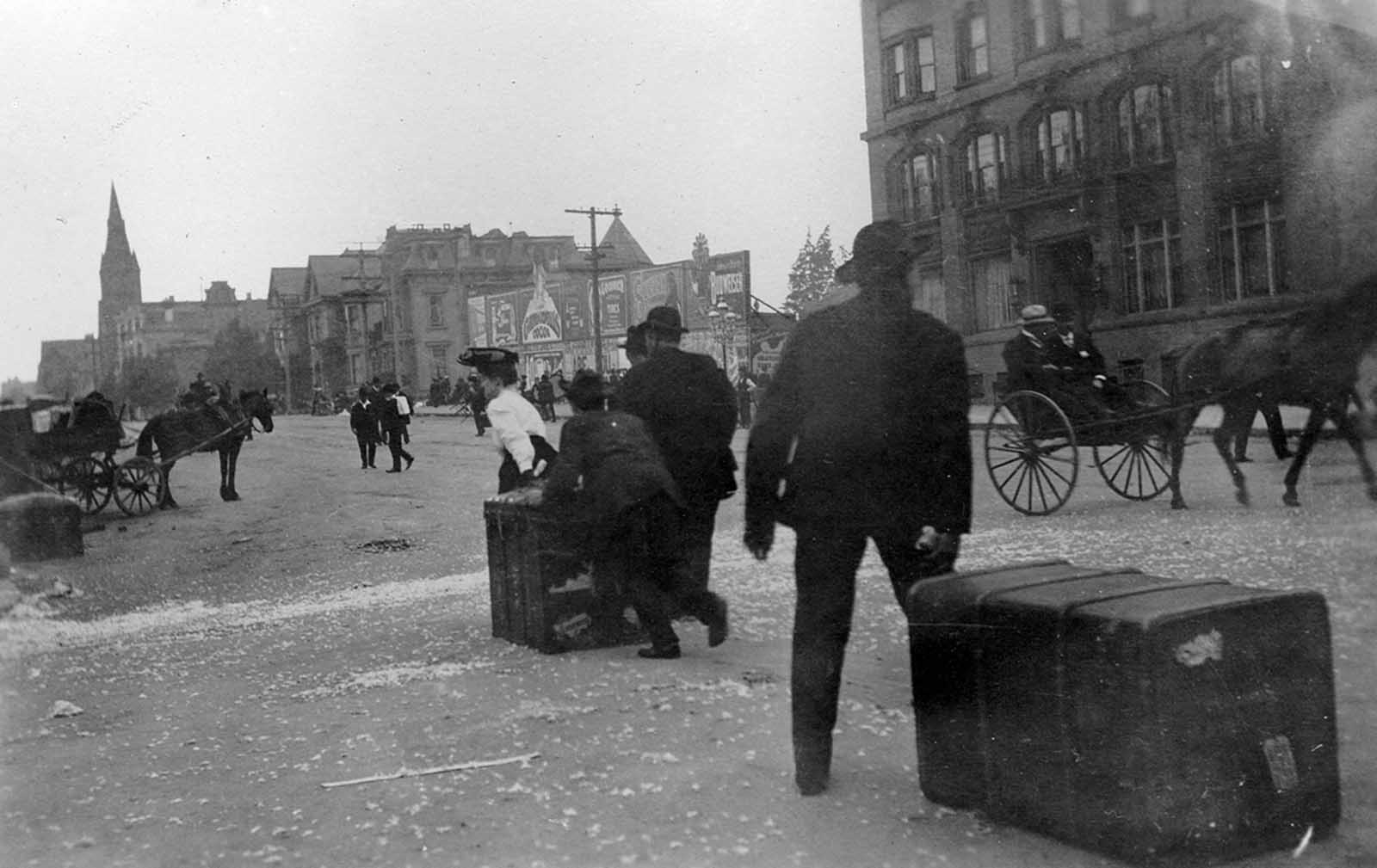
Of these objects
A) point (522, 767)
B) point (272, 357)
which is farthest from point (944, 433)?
point (272, 357)

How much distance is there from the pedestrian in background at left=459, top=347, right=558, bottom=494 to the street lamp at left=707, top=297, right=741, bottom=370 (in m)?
2.22

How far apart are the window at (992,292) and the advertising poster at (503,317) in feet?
11.7

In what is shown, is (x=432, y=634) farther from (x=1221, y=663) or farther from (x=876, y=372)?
(x=1221, y=663)

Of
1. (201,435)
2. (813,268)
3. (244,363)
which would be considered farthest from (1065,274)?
(201,435)

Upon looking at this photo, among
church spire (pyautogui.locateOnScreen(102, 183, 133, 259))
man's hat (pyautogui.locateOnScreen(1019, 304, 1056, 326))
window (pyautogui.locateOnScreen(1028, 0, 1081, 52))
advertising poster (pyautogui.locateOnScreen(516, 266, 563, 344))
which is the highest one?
window (pyautogui.locateOnScreen(1028, 0, 1081, 52))

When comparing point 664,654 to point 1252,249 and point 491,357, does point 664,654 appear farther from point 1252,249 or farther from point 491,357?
point 1252,249

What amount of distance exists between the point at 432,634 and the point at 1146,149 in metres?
8.61

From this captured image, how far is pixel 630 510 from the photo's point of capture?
6055 millimetres

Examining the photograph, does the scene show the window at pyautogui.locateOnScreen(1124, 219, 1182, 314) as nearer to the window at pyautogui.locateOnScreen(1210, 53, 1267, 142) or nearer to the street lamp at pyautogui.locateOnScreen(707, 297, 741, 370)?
the window at pyautogui.locateOnScreen(1210, 53, 1267, 142)

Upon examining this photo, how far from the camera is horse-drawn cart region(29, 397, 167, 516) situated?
579 inches

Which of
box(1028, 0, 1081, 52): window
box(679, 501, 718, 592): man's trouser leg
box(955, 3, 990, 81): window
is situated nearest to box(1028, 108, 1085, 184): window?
box(1028, 0, 1081, 52): window

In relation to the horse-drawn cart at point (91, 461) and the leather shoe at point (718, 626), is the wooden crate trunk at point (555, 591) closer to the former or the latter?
the leather shoe at point (718, 626)

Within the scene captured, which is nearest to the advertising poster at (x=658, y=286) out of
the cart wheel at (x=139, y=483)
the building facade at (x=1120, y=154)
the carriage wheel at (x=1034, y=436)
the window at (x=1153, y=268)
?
the building facade at (x=1120, y=154)

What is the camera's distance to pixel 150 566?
11.3m
